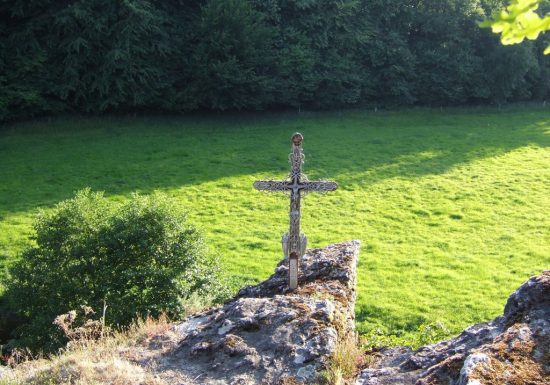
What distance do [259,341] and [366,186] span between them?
19.6 m

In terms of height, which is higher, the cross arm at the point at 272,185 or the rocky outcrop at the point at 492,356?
the cross arm at the point at 272,185

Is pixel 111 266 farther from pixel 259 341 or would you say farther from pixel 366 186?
pixel 366 186

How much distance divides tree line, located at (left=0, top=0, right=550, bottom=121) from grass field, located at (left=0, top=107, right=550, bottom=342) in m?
1.35

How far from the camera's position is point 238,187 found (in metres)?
26.8

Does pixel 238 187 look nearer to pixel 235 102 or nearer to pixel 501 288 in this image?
pixel 235 102

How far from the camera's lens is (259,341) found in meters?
7.61

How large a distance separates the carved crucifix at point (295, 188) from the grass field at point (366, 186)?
483 cm

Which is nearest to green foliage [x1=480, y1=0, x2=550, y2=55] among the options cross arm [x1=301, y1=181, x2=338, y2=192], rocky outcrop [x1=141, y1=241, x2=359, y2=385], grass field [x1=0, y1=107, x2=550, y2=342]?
rocky outcrop [x1=141, y1=241, x2=359, y2=385]

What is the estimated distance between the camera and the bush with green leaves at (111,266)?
13.1 metres

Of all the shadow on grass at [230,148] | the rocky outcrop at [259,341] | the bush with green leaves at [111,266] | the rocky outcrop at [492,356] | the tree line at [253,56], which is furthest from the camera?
the tree line at [253,56]

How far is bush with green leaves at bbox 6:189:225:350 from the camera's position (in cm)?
1310

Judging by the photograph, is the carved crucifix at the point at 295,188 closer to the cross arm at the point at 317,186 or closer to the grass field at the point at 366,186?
the cross arm at the point at 317,186

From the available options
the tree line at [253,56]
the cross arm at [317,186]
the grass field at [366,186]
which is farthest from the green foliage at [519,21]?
the tree line at [253,56]

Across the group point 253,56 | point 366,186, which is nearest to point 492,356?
point 366,186
